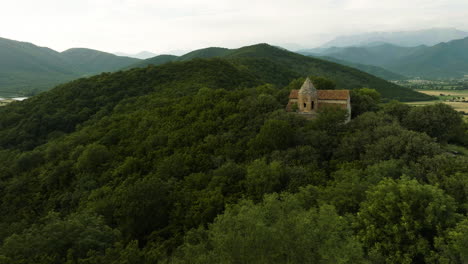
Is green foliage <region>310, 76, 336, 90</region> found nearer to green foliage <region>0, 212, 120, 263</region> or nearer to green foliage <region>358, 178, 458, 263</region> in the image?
green foliage <region>358, 178, 458, 263</region>

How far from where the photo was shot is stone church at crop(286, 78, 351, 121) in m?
38.6

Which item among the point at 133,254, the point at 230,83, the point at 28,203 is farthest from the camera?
the point at 230,83

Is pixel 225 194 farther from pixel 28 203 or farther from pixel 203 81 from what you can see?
pixel 203 81

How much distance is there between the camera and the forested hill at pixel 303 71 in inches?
5182

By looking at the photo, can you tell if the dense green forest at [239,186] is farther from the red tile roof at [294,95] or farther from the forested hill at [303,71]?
the forested hill at [303,71]

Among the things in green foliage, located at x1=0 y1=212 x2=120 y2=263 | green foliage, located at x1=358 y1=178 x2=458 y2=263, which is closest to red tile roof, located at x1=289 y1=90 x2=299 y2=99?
green foliage, located at x1=358 y1=178 x2=458 y2=263

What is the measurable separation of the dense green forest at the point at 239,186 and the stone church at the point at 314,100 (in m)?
2.86

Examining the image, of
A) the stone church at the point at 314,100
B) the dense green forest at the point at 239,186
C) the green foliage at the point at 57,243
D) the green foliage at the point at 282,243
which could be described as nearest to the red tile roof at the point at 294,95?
the stone church at the point at 314,100

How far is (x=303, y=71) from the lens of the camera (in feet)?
533

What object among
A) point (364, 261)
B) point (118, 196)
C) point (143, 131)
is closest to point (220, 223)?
point (364, 261)

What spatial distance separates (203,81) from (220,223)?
220 feet

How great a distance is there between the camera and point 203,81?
78.2m

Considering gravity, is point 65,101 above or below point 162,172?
above

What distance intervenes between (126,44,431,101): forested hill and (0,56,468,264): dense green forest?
81.0m
